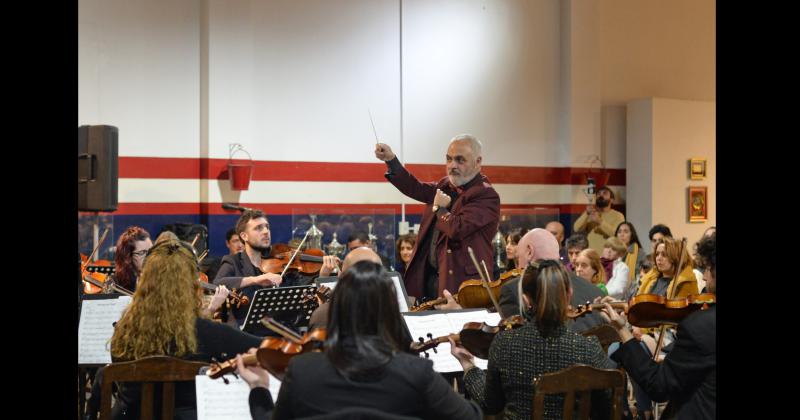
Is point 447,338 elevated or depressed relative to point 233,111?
depressed

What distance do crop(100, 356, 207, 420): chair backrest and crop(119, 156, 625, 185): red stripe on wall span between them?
19.5 ft

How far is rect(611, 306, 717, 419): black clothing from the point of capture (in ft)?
10.8

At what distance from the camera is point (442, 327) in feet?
12.8

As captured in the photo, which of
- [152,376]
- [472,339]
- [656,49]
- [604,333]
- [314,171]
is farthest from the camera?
[656,49]

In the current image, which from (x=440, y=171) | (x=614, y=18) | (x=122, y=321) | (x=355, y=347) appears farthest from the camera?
(x=614, y=18)

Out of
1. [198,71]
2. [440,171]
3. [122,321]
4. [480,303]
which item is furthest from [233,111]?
[122,321]

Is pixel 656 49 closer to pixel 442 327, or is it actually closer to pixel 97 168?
pixel 442 327

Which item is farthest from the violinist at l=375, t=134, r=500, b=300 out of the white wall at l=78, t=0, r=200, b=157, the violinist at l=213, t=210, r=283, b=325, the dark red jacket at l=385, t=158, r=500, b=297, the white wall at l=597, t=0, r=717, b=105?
the white wall at l=597, t=0, r=717, b=105

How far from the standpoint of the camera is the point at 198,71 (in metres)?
9.08

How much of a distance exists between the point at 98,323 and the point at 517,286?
194 cm

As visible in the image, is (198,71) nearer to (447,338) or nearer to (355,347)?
(447,338)

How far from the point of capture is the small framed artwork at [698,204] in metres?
11.0

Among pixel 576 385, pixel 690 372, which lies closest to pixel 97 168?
pixel 576 385
